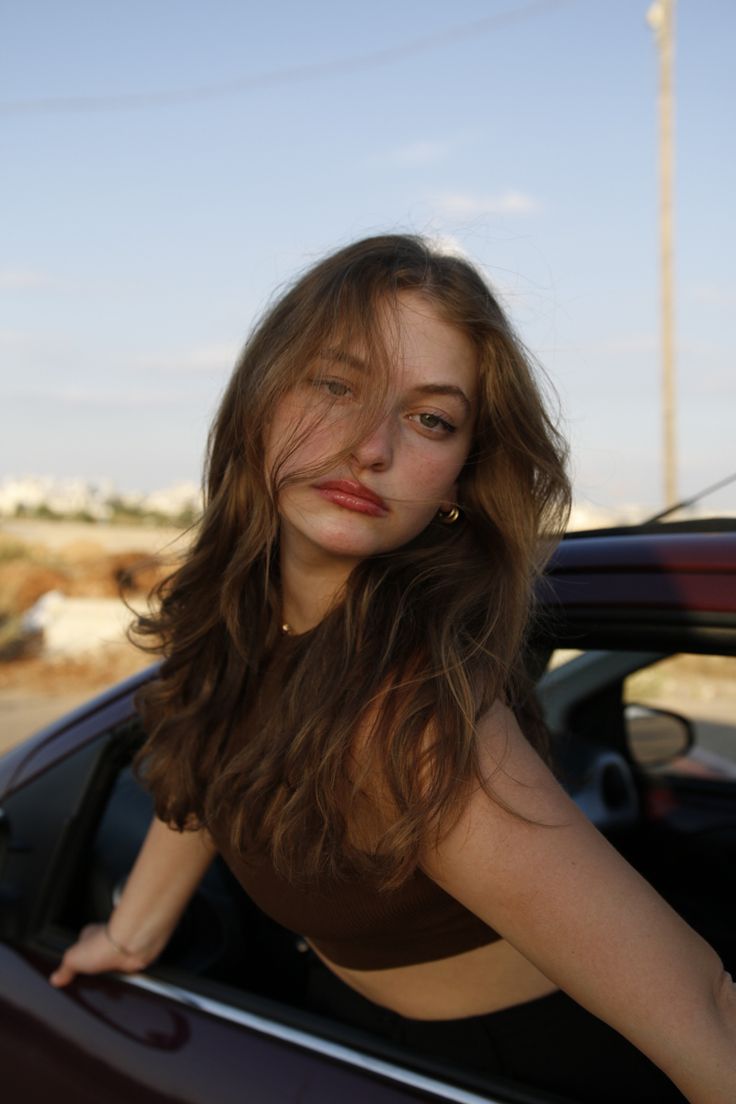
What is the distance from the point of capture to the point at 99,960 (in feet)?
5.25

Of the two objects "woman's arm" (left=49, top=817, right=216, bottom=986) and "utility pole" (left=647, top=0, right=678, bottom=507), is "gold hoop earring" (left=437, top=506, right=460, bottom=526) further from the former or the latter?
"utility pole" (left=647, top=0, right=678, bottom=507)

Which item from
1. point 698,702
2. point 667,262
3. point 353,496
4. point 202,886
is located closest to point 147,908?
point 202,886

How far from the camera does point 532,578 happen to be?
1403 mm

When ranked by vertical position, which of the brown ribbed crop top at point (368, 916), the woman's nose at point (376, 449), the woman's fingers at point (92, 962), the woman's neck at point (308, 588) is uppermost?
the woman's nose at point (376, 449)

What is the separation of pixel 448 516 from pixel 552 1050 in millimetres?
760

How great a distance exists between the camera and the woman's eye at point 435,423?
1.39m

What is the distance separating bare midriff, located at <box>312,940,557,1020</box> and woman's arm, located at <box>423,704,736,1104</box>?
1.07 ft

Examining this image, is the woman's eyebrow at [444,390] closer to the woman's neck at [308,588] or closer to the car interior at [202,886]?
the woman's neck at [308,588]

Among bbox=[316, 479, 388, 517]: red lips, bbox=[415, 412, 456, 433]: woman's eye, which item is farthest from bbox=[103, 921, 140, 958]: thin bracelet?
bbox=[415, 412, 456, 433]: woman's eye

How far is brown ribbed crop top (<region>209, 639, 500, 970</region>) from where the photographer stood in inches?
51.1

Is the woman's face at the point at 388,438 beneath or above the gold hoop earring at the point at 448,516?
above

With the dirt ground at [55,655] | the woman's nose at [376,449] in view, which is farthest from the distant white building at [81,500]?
the woman's nose at [376,449]

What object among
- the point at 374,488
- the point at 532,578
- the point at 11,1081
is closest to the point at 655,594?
the point at 532,578

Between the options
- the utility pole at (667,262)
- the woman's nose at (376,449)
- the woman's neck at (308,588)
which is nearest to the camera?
the woman's nose at (376,449)
